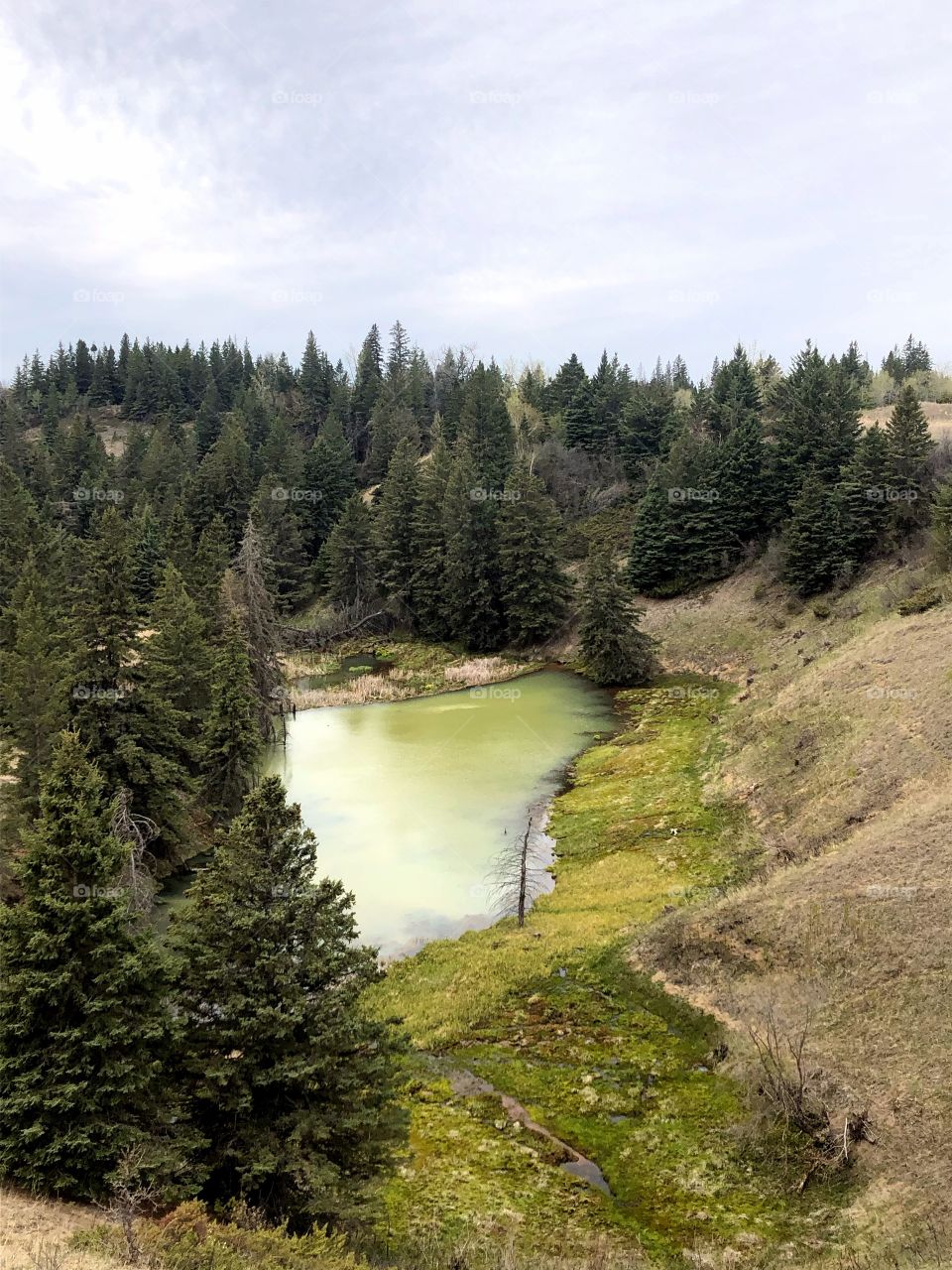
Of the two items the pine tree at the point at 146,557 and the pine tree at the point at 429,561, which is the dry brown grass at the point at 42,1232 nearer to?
the pine tree at the point at 146,557

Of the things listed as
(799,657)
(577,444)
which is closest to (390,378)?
(577,444)

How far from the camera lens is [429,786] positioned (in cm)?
3678

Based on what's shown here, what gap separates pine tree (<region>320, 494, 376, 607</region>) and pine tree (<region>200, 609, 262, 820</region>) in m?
40.2

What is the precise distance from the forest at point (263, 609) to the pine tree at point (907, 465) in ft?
0.59

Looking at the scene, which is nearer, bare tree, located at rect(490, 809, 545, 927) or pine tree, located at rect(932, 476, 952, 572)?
bare tree, located at rect(490, 809, 545, 927)

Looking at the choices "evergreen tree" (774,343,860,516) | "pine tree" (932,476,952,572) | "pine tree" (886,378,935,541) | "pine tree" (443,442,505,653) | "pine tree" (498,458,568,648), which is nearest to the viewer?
"pine tree" (932,476,952,572)

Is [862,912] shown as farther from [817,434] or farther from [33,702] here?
[817,434]

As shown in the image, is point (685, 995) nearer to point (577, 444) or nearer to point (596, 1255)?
point (596, 1255)

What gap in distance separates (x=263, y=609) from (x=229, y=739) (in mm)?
11181

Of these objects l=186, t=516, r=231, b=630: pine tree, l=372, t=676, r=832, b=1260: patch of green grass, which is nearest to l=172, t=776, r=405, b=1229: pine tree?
l=372, t=676, r=832, b=1260: patch of green grass

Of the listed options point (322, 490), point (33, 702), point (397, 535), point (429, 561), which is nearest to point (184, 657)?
point (33, 702)

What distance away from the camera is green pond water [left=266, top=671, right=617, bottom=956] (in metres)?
27.0

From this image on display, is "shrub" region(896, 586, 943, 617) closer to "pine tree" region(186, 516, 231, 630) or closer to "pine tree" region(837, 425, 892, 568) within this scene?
"pine tree" region(837, 425, 892, 568)

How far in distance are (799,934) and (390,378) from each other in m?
110
